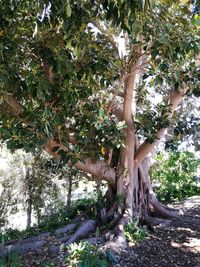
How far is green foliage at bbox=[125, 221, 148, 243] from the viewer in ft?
19.3

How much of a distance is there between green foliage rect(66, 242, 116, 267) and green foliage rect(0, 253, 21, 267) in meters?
0.77

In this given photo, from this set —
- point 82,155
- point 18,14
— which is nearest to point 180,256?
point 82,155

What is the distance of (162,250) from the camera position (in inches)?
221

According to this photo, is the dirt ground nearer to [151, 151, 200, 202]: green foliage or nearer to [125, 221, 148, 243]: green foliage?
[125, 221, 148, 243]: green foliage

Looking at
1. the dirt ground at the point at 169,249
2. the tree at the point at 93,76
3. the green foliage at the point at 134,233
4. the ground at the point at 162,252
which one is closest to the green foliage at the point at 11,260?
the ground at the point at 162,252

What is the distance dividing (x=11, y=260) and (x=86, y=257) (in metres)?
1.41

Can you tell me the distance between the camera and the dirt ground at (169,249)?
508cm

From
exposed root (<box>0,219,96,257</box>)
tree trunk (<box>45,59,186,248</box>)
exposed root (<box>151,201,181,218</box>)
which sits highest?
tree trunk (<box>45,59,186,248</box>)

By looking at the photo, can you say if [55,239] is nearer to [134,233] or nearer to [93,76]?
[134,233]

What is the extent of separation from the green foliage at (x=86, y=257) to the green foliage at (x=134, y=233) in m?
1.03

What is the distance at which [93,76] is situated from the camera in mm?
5508

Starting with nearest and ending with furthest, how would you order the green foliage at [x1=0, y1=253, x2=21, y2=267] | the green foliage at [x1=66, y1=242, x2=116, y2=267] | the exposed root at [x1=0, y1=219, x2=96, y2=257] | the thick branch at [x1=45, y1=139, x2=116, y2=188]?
the green foliage at [x1=66, y1=242, x2=116, y2=267] < the green foliage at [x1=0, y1=253, x2=21, y2=267] < the exposed root at [x1=0, y1=219, x2=96, y2=257] < the thick branch at [x1=45, y1=139, x2=116, y2=188]

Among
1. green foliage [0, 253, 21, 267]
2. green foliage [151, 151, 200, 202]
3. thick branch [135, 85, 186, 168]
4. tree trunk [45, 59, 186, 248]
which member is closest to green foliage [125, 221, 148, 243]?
tree trunk [45, 59, 186, 248]

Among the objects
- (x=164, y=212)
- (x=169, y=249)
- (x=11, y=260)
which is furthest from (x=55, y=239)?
(x=164, y=212)
